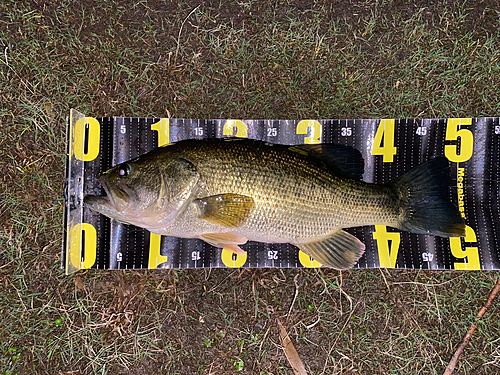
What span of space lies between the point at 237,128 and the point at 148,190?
1.06m

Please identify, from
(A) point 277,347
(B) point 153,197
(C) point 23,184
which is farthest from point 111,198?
(A) point 277,347

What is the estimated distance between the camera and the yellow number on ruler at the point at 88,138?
3100 millimetres

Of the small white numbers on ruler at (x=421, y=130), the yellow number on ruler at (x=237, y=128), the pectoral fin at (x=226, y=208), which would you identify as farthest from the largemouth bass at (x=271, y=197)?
the yellow number on ruler at (x=237, y=128)

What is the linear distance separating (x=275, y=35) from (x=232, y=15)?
1.53 feet

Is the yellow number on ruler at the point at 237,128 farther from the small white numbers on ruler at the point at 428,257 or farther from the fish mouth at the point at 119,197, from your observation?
the small white numbers on ruler at the point at 428,257

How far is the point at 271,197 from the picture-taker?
2604 millimetres

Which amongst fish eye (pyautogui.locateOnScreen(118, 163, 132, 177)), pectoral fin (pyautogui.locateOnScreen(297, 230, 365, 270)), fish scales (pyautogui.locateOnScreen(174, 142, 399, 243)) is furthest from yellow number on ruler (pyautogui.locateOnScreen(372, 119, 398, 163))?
fish eye (pyautogui.locateOnScreen(118, 163, 132, 177))

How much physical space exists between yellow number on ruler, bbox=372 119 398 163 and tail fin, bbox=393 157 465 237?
33 cm

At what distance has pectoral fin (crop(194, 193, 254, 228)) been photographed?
2541 millimetres

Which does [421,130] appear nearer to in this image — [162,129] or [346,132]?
[346,132]

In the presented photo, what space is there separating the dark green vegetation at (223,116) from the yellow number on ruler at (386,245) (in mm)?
153

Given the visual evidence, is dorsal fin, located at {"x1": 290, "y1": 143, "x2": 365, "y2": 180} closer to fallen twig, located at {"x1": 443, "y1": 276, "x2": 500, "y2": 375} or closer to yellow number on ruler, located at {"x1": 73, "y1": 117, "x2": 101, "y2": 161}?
fallen twig, located at {"x1": 443, "y1": 276, "x2": 500, "y2": 375}

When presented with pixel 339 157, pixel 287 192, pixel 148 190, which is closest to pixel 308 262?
pixel 287 192

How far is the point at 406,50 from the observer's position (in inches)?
129
